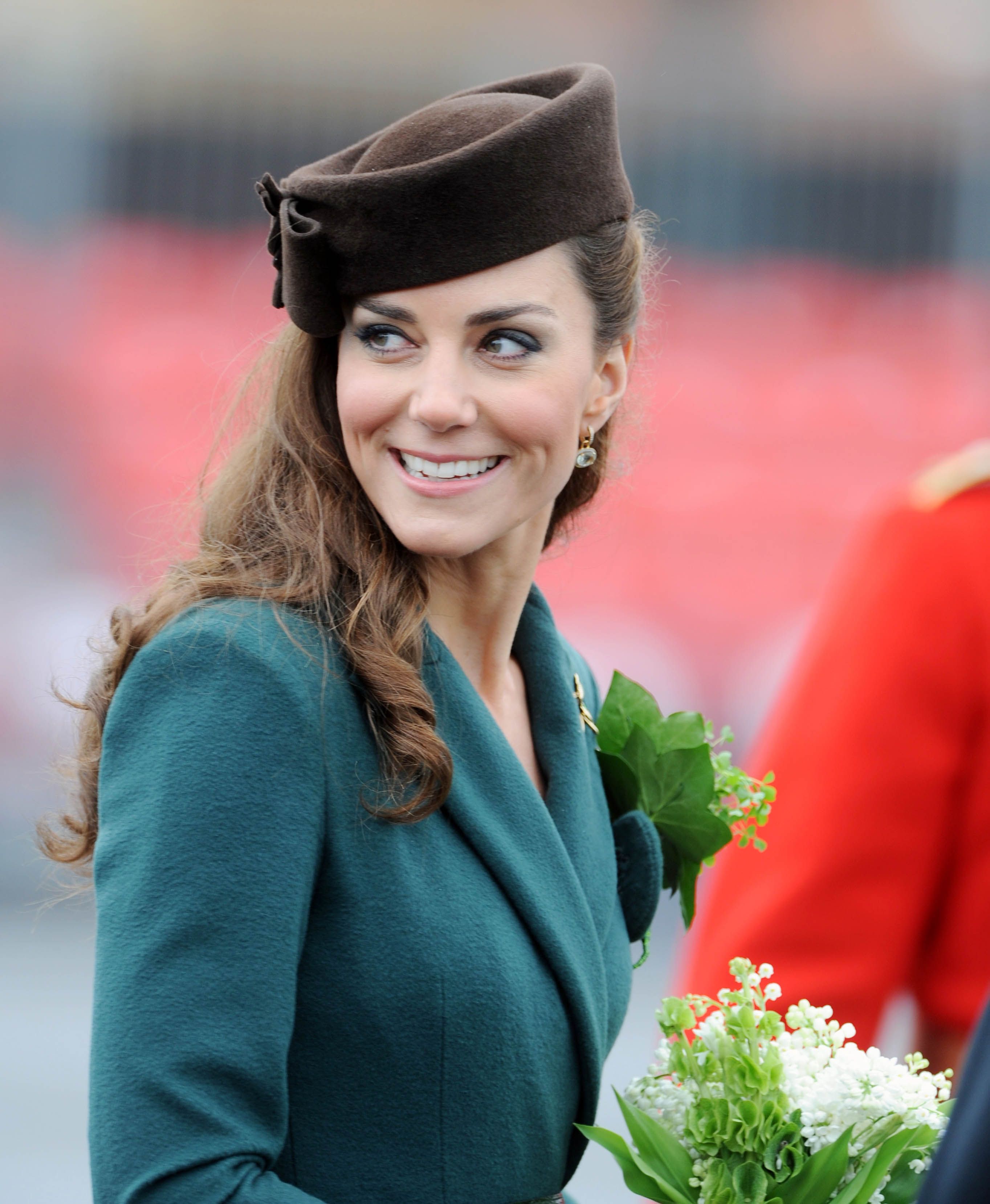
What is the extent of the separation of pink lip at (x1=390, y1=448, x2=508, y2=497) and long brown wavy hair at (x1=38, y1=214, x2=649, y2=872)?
0.08 m

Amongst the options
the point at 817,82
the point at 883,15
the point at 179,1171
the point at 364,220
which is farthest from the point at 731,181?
the point at 179,1171

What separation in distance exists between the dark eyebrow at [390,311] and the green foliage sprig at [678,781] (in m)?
0.65

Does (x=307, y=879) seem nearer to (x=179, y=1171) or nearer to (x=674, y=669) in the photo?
(x=179, y=1171)

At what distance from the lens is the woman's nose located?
174 centimetres

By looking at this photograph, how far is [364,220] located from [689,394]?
7767 mm

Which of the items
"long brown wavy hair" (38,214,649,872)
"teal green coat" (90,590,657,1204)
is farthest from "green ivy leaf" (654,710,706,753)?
"long brown wavy hair" (38,214,649,872)

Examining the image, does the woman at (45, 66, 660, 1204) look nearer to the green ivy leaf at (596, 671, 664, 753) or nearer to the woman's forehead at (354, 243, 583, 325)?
the woman's forehead at (354, 243, 583, 325)

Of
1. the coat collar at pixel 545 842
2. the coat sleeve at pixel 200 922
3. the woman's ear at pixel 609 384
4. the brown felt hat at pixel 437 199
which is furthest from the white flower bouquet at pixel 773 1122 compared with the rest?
the brown felt hat at pixel 437 199

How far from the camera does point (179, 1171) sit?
4.67ft

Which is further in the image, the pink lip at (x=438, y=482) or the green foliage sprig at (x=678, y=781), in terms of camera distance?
the green foliage sprig at (x=678, y=781)

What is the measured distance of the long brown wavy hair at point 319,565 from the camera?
5.41 feet

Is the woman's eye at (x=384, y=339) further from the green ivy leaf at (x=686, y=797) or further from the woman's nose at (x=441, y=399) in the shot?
the green ivy leaf at (x=686, y=797)

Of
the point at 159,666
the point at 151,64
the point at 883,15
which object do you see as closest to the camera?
the point at 159,666

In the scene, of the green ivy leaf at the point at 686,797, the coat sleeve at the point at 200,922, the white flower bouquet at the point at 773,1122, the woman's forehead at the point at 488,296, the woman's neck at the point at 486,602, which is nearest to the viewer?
the coat sleeve at the point at 200,922
